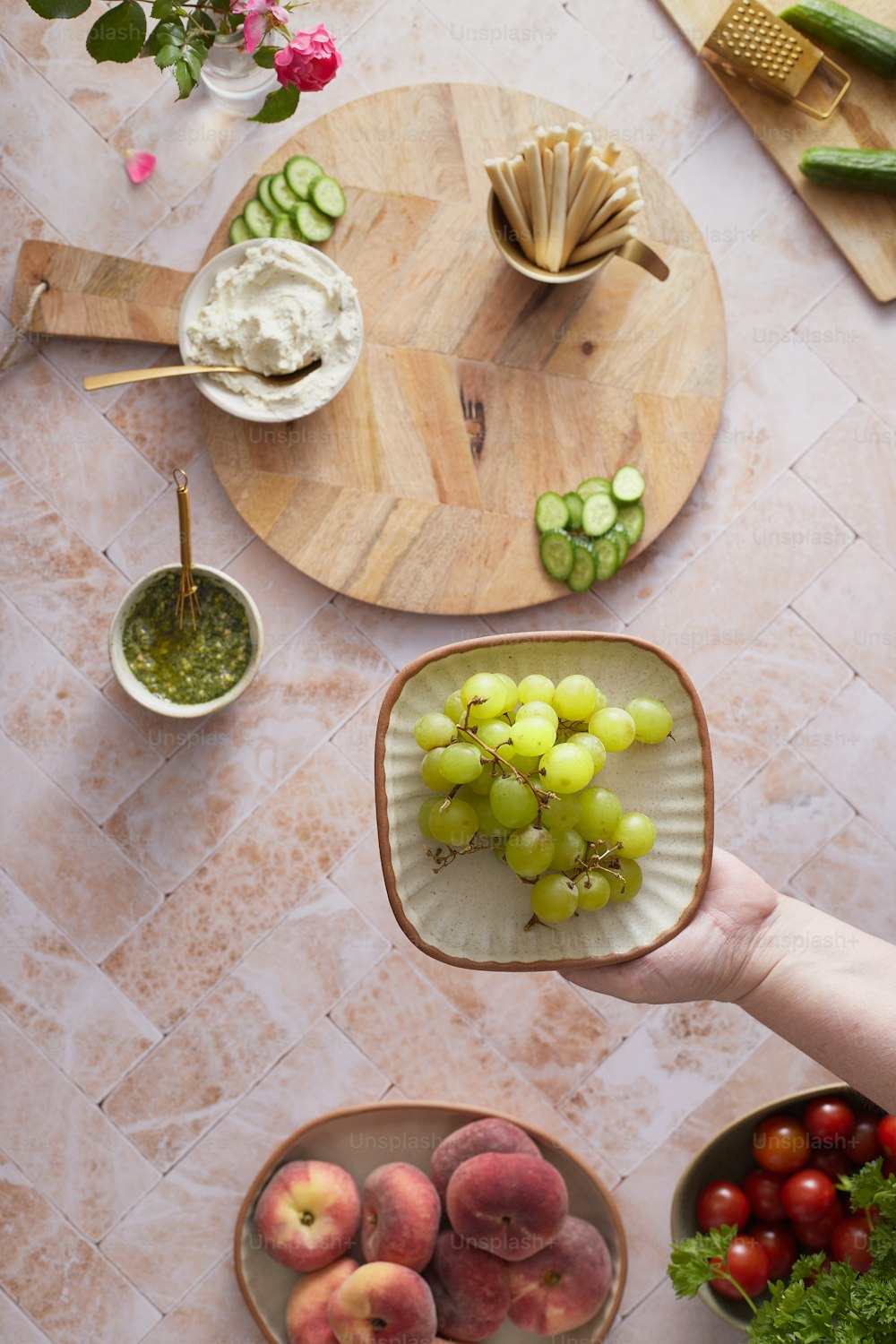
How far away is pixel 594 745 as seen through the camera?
1394 millimetres

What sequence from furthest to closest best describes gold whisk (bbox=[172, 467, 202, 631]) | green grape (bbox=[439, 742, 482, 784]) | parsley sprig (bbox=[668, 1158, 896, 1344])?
gold whisk (bbox=[172, 467, 202, 631]) → parsley sprig (bbox=[668, 1158, 896, 1344]) → green grape (bbox=[439, 742, 482, 784])

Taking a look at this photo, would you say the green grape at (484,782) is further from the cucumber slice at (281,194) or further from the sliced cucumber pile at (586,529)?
the cucumber slice at (281,194)

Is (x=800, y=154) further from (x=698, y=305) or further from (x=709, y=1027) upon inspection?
(x=709, y=1027)

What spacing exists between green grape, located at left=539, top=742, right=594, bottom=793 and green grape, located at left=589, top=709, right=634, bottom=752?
5 cm

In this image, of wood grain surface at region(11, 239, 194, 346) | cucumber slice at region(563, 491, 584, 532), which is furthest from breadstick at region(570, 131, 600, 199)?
wood grain surface at region(11, 239, 194, 346)

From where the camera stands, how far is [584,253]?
213 centimetres

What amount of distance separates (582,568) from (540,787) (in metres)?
0.91

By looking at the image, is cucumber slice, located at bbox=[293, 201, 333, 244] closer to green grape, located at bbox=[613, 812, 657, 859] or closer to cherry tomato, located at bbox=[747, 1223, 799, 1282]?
green grape, located at bbox=[613, 812, 657, 859]

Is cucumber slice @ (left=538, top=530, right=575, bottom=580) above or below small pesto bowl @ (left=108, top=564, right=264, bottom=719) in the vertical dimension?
above

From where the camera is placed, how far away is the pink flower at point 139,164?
2248mm

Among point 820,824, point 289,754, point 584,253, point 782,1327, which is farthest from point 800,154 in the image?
point 782,1327

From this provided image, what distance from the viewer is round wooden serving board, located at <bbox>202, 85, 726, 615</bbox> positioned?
2.20 metres

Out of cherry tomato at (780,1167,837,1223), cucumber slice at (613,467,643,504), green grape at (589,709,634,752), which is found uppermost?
green grape at (589,709,634,752)

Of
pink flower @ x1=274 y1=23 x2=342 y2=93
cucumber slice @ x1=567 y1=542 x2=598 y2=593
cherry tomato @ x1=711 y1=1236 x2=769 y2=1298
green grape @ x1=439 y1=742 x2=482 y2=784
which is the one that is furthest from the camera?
cucumber slice @ x1=567 y1=542 x2=598 y2=593
